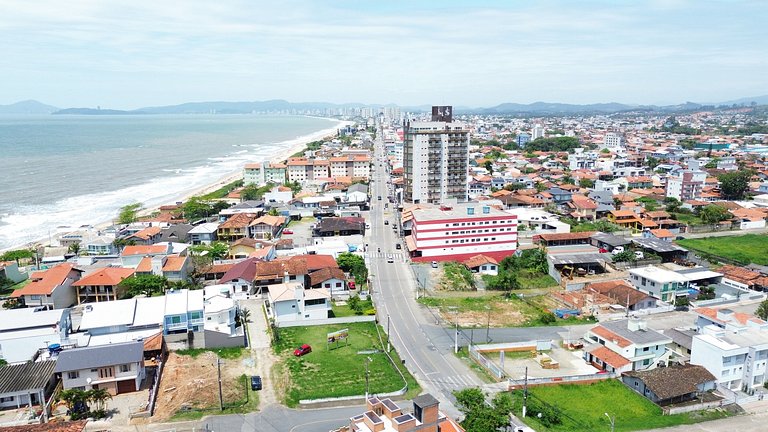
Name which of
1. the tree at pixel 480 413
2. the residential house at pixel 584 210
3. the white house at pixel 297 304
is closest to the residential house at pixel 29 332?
the white house at pixel 297 304

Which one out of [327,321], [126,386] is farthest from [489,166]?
[126,386]

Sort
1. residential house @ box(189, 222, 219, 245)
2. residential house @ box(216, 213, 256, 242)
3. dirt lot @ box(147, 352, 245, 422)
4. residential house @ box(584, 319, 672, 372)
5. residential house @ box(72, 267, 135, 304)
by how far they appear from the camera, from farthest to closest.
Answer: residential house @ box(216, 213, 256, 242), residential house @ box(189, 222, 219, 245), residential house @ box(72, 267, 135, 304), residential house @ box(584, 319, 672, 372), dirt lot @ box(147, 352, 245, 422)

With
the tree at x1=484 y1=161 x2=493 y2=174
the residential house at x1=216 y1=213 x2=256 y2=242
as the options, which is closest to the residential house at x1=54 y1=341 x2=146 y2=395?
the residential house at x1=216 y1=213 x2=256 y2=242

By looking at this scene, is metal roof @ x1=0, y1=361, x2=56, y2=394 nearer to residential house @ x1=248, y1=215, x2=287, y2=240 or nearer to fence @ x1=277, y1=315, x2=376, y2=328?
fence @ x1=277, y1=315, x2=376, y2=328

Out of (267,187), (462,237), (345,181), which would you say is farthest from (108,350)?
(345,181)

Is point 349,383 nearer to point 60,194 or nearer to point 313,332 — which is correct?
point 313,332

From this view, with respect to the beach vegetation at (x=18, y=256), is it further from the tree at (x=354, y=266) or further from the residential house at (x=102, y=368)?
the tree at (x=354, y=266)
